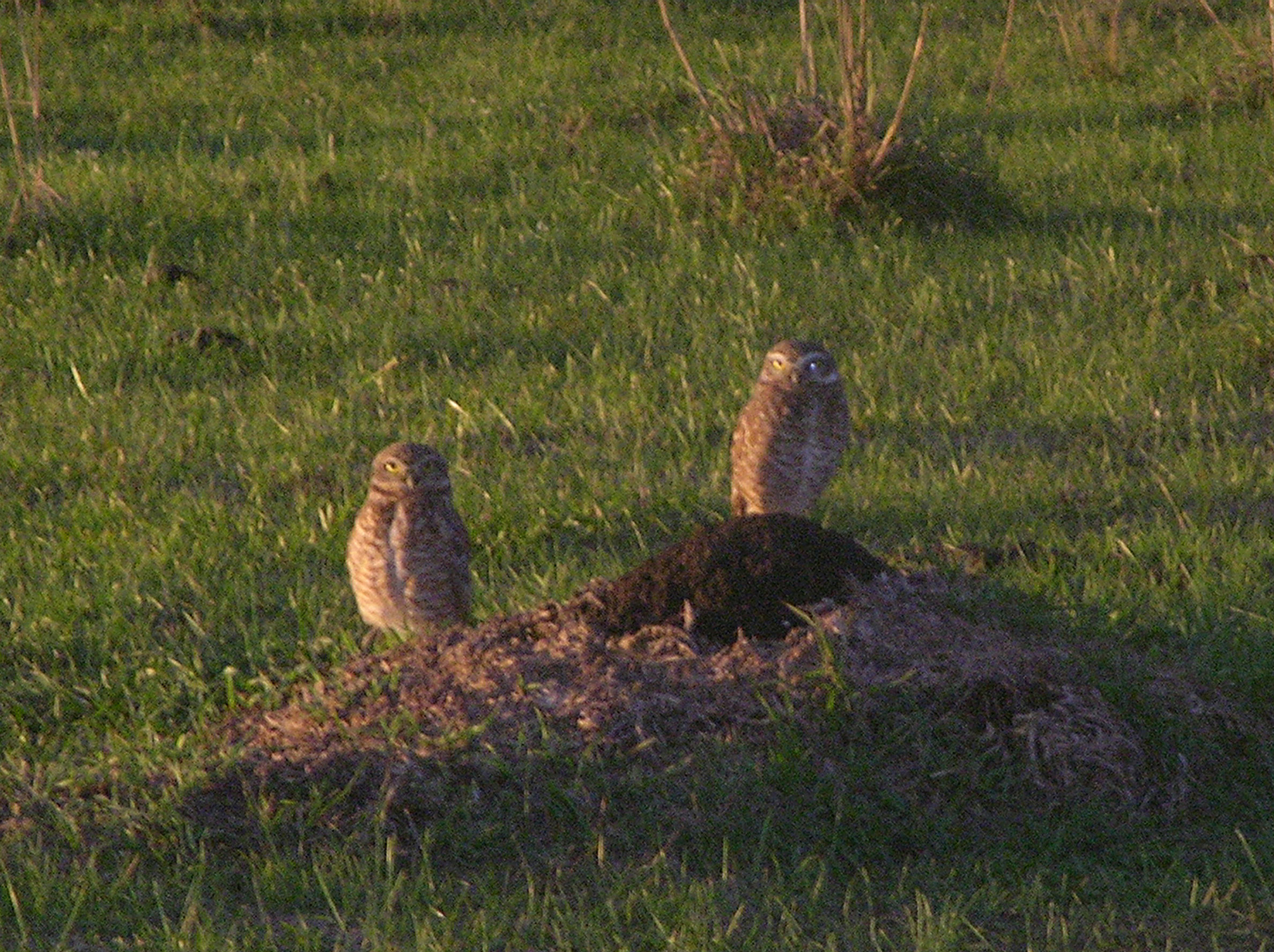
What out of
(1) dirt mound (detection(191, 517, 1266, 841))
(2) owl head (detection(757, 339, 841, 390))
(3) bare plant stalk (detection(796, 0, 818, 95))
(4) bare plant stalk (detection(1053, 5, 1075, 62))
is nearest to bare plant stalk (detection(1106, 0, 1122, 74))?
(4) bare plant stalk (detection(1053, 5, 1075, 62))

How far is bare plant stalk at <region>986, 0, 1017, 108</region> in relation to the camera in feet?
34.1

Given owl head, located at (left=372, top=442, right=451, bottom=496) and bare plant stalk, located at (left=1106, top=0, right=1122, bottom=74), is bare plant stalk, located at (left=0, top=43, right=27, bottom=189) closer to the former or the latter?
owl head, located at (left=372, top=442, right=451, bottom=496)

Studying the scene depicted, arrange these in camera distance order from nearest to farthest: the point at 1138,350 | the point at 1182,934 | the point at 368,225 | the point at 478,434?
the point at 1182,934
the point at 478,434
the point at 1138,350
the point at 368,225

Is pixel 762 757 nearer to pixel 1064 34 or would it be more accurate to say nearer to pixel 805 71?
pixel 805 71

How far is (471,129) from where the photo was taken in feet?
41.7

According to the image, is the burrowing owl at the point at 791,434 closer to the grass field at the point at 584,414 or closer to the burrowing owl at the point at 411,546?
the grass field at the point at 584,414

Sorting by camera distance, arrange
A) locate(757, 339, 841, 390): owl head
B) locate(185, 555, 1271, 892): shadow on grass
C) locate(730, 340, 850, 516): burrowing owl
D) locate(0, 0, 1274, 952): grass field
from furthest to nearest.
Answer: locate(757, 339, 841, 390): owl head < locate(730, 340, 850, 516): burrowing owl < locate(185, 555, 1271, 892): shadow on grass < locate(0, 0, 1274, 952): grass field

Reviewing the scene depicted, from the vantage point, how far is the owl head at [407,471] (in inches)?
249

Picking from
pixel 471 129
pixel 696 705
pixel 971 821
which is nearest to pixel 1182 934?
pixel 971 821

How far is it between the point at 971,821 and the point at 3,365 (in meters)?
6.14

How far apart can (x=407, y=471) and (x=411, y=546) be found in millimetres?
257

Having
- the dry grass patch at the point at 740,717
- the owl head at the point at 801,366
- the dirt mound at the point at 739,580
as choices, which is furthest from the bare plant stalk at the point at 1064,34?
the dry grass patch at the point at 740,717

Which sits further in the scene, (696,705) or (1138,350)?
(1138,350)

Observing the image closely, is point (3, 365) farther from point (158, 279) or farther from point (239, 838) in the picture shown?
point (239, 838)
